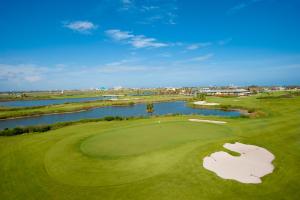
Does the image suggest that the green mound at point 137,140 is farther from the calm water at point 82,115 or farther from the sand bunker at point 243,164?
the calm water at point 82,115

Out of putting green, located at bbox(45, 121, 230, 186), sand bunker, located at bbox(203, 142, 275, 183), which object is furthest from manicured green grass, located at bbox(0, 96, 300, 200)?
sand bunker, located at bbox(203, 142, 275, 183)

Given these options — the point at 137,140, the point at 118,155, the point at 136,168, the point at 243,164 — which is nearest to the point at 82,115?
the point at 137,140

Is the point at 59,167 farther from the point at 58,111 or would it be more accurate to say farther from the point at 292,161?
the point at 58,111

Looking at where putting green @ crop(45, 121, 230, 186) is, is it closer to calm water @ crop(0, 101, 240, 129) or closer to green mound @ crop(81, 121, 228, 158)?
green mound @ crop(81, 121, 228, 158)

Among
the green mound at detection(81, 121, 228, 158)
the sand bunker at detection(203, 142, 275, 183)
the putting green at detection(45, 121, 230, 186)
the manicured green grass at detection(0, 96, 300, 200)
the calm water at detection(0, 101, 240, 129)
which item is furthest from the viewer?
the calm water at detection(0, 101, 240, 129)

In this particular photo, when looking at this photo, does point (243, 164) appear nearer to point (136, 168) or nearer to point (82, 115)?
point (136, 168)

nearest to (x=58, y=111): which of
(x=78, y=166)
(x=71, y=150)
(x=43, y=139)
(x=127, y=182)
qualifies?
(x=43, y=139)
